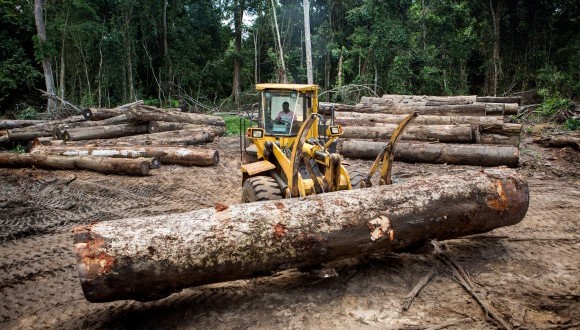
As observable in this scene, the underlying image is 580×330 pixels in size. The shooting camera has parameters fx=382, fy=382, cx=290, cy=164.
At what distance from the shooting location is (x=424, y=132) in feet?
35.8

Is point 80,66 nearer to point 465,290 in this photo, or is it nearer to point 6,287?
point 6,287

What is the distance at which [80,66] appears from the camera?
77.6ft

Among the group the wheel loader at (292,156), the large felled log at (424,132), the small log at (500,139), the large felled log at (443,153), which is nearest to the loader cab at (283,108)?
the wheel loader at (292,156)

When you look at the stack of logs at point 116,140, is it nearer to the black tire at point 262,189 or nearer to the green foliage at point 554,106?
the black tire at point 262,189

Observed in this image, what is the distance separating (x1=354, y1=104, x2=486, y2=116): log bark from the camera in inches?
497

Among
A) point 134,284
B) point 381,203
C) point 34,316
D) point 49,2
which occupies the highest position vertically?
point 49,2

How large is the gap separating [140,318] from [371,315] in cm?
212

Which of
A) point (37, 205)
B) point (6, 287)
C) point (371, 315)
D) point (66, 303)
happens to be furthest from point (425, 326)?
point (37, 205)

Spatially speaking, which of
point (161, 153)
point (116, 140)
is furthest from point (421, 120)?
point (116, 140)

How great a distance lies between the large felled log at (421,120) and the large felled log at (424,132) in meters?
0.64

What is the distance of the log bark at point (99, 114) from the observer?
1466 cm

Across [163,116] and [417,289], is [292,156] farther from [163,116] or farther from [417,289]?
[163,116]

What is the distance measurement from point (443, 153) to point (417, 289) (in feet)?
21.7

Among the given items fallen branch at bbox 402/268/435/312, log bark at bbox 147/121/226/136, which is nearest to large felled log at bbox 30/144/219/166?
log bark at bbox 147/121/226/136
